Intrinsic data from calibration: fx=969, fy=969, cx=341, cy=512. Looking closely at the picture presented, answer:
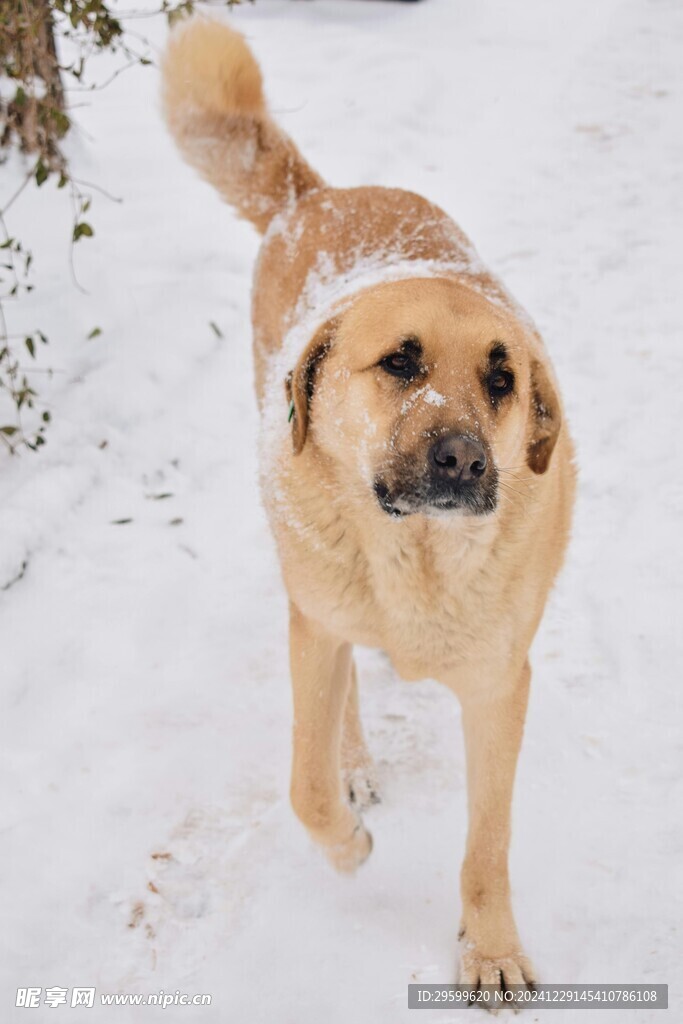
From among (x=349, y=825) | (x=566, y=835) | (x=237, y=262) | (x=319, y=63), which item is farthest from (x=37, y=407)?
(x=319, y=63)

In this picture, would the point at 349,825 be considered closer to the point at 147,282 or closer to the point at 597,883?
the point at 597,883

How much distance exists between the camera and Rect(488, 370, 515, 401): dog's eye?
2289 millimetres

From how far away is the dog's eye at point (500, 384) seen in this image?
2.29 metres

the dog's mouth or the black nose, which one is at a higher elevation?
the black nose

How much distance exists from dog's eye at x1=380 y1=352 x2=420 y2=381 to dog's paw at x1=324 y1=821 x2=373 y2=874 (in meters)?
1.30

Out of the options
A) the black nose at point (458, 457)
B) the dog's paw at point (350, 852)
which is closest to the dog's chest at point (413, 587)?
the black nose at point (458, 457)

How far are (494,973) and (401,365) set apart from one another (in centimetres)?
152

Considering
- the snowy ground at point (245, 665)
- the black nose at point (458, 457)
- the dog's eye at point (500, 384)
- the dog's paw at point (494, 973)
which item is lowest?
the dog's paw at point (494, 973)

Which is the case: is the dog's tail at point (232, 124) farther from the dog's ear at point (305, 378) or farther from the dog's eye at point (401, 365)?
the dog's eye at point (401, 365)

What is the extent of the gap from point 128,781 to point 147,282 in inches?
118

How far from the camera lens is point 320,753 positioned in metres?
2.69

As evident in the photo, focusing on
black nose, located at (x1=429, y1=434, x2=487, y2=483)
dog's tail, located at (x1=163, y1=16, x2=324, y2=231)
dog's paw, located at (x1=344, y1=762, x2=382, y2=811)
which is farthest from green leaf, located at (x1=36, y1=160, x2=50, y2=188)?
dog's paw, located at (x1=344, y1=762, x2=382, y2=811)

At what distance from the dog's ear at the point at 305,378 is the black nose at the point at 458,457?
42 cm

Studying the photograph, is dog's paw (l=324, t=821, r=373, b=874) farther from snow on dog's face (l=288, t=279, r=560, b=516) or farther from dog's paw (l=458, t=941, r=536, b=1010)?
snow on dog's face (l=288, t=279, r=560, b=516)
